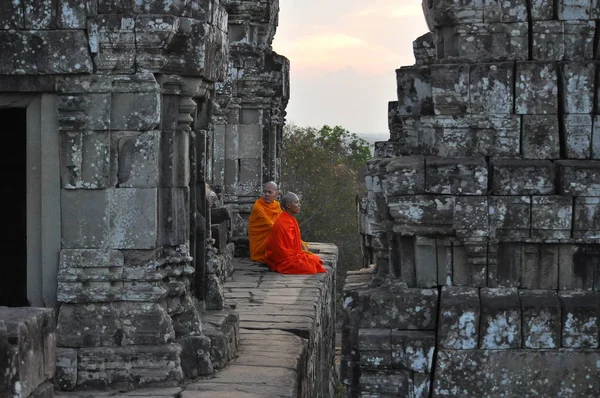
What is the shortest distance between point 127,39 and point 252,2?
7727mm

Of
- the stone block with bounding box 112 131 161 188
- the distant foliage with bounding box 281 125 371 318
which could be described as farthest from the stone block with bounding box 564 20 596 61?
the distant foliage with bounding box 281 125 371 318

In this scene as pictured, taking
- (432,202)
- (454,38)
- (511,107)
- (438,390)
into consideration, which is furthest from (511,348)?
(454,38)

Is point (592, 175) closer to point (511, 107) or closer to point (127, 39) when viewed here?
point (511, 107)

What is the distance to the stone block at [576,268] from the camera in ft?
23.9

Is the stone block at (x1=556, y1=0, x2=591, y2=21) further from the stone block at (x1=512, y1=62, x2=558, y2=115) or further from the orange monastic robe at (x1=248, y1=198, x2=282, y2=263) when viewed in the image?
the orange monastic robe at (x1=248, y1=198, x2=282, y2=263)

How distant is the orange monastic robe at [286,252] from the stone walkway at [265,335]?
175mm

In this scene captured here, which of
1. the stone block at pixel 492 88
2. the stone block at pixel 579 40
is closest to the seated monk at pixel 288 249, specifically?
the stone block at pixel 492 88

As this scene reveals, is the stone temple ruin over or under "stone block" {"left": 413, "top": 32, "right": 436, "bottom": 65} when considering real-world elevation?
under

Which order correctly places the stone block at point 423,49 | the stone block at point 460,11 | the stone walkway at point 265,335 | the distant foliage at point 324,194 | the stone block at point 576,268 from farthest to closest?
1. the distant foliage at point 324,194
2. the stone block at point 423,49
3. the stone block at point 460,11
4. the stone block at point 576,268
5. the stone walkway at point 265,335

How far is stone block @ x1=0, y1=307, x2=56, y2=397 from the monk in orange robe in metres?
8.10

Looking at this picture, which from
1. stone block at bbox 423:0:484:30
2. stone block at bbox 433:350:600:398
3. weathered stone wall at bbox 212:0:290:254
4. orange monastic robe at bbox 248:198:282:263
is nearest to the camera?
stone block at bbox 433:350:600:398

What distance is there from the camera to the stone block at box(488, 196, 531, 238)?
7.25 m

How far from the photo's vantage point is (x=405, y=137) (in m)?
7.95

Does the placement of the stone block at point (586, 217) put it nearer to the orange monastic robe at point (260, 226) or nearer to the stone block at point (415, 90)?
Result: the stone block at point (415, 90)
